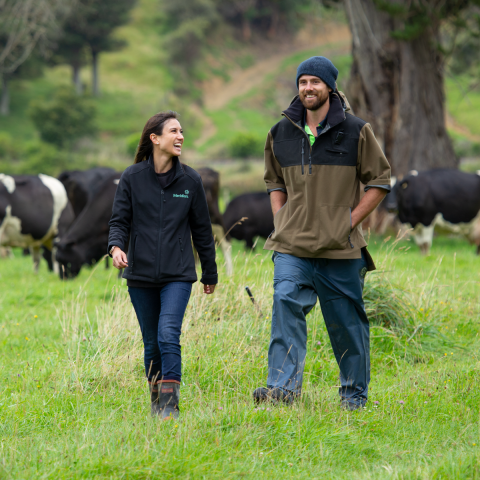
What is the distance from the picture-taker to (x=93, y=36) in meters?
63.9

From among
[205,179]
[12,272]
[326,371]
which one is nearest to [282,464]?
[326,371]

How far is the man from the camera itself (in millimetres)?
4324

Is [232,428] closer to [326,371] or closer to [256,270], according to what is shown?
[326,371]

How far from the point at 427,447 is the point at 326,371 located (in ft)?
5.49

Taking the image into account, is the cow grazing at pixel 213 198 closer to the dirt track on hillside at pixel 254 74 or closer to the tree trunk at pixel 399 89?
the tree trunk at pixel 399 89

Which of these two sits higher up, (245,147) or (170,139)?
(245,147)

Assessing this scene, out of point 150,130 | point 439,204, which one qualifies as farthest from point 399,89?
point 150,130

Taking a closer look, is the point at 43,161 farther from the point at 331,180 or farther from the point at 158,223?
the point at 331,180

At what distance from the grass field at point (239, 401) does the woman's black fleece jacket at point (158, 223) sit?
3.06 ft

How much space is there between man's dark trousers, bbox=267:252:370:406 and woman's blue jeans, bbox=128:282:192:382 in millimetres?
642

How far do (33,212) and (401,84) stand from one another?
32.4 feet

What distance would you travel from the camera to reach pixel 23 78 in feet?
197

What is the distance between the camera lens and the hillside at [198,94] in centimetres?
5621

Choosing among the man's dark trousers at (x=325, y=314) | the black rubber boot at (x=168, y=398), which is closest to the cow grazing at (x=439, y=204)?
the man's dark trousers at (x=325, y=314)
